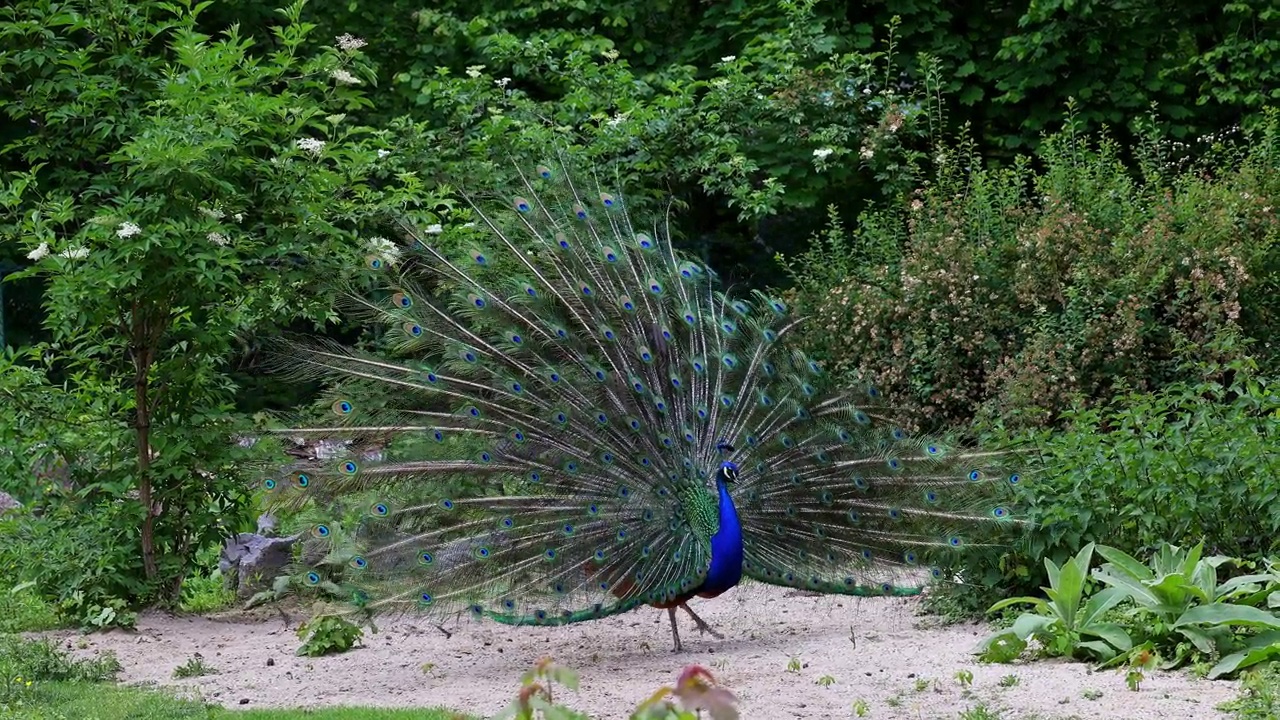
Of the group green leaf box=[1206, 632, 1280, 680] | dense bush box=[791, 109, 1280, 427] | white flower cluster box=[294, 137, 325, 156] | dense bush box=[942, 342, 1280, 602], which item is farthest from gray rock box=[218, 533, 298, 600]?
green leaf box=[1206, 632, 1280, 680]

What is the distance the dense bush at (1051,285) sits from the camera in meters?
9.39

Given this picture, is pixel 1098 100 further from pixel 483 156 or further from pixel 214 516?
pixel 214 516

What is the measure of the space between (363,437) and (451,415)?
50 cm

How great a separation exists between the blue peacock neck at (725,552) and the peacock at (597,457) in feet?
0.04

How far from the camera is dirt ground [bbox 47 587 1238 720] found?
18.1ft

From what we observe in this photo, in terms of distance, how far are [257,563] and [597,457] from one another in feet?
9.91

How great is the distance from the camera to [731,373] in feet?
24.7

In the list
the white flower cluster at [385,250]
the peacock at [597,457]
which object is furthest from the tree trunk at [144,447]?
the white flower cluster at [385,250]

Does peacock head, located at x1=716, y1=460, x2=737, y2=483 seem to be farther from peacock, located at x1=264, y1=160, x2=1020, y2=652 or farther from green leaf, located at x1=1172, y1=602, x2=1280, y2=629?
green leaf, located at x1=1172, y1=602, x2=1280, y2=629

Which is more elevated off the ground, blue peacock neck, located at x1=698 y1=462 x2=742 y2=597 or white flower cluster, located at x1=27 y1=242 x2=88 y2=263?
white flower cluster, located at x1=27 y1=242 x2=88 y2=263

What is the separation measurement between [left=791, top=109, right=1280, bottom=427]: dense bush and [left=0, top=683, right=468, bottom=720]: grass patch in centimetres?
455

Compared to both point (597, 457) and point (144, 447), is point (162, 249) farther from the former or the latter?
point (597, 457)

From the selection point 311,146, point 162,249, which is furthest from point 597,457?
point 162,249

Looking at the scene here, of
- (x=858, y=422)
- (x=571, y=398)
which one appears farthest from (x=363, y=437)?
(x=858, y=422)
